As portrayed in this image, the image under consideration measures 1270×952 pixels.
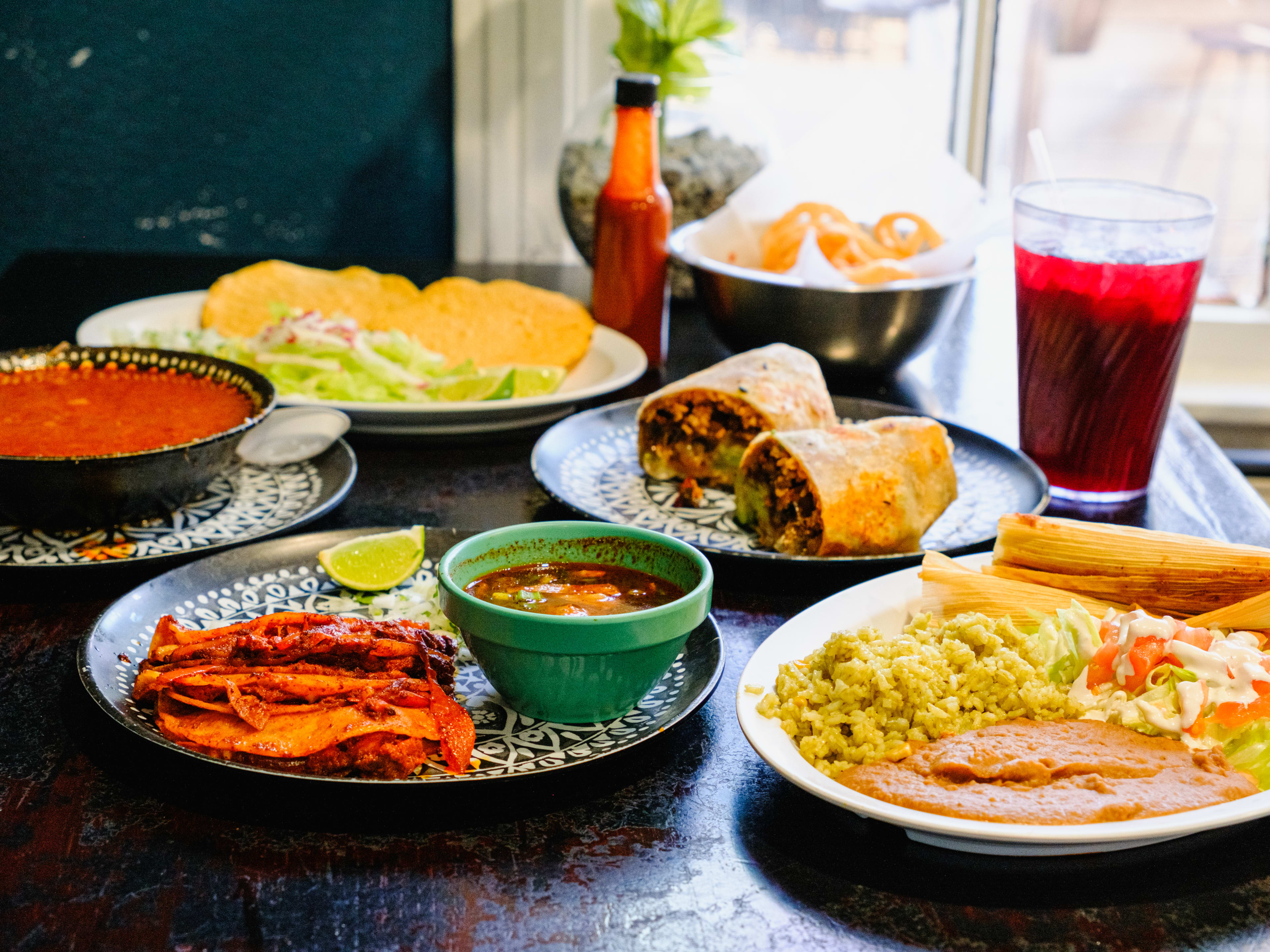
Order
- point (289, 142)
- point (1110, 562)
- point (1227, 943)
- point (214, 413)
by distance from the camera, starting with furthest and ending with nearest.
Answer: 1. point (289, 142)
2. point (214, 413)
3. point (1110, 562)
4. point (1227, 943)

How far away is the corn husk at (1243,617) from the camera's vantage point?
1224 mm

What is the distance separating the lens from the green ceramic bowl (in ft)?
3.52

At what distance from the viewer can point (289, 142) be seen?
3.29 m

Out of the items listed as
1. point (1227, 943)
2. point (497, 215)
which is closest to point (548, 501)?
point (1227, 943)

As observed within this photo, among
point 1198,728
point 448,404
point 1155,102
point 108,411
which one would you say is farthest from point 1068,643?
point 1155,102

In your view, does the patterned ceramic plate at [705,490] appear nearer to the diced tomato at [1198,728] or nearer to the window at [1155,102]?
the diced tomato at [1198,728]

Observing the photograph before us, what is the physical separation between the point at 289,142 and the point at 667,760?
8.53 feet

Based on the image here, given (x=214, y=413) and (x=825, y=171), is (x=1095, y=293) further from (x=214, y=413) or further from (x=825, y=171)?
(x=214, y=413)

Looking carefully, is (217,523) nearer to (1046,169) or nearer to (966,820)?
(966,820)

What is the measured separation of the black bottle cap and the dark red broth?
1141mm

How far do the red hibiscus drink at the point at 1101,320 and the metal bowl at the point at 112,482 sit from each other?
1.06 meters

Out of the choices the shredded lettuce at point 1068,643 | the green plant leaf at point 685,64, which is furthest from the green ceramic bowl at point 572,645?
the green plant leaf at point 685,64

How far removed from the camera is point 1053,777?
1.00m

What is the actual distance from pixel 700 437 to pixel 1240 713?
909 mm
